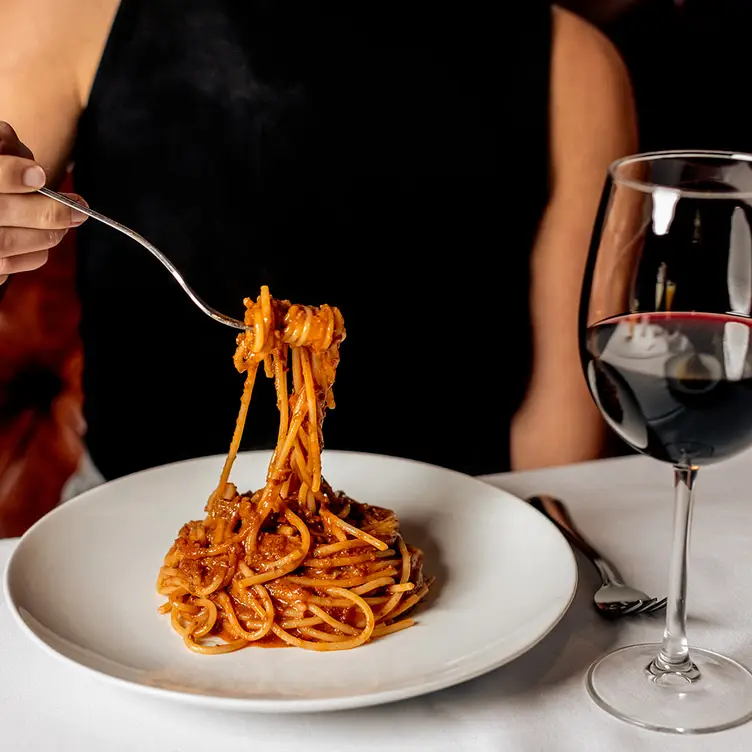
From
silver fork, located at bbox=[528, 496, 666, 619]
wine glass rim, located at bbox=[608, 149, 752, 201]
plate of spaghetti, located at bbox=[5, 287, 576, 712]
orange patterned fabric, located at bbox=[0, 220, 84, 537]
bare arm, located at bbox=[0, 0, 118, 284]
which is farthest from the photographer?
orange patterned fabric, located at bbox=[0, 220, 84, 537]

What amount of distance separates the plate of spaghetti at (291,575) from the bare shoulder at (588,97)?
1299mm

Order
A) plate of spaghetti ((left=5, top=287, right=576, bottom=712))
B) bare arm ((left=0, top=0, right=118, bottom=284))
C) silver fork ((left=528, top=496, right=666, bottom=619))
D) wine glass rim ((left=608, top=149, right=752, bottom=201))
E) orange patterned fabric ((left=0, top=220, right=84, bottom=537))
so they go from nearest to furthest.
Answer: wine glass rim ((left=608, top=149, right=752, bottom=201)), plate of spaghetti ((left=5, top=287, right=576, bottom=712)), silver fork ((left=528, top=496, right=666, bottom=619)), bare arm ((left=0, top=0, right=118, bottom=284)), orange patterned fabric ((left=0, top=220, right=84, bottom=537))

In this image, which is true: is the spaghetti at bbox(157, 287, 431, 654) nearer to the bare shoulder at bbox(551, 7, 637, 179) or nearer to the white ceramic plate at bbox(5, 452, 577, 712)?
the white ceramic plate at bbox(5, 452, 577, 712)

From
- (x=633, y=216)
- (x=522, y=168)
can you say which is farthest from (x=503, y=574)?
(x=522, y=168)

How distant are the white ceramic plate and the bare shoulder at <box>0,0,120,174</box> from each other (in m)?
1.12

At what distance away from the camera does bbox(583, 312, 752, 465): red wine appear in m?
0.77

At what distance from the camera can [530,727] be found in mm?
824

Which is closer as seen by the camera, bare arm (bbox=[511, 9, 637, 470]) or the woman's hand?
the woman's hand

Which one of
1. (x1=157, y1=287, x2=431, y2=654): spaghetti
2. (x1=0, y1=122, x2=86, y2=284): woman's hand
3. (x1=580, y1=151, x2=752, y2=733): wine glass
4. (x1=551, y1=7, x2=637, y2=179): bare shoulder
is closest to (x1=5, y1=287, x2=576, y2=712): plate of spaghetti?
(x1=157, y1=287, x2=431, y2=654): spaghetti

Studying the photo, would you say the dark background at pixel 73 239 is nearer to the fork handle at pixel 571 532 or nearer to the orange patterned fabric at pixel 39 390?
the orange patterned fabric at pixel 39 390

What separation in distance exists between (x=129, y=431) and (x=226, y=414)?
0.24 metres

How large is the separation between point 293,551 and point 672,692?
0.43 m

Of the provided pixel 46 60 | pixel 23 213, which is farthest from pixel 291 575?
pixel 46 60

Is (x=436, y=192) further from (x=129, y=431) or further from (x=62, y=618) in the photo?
(x=62, y=618)
